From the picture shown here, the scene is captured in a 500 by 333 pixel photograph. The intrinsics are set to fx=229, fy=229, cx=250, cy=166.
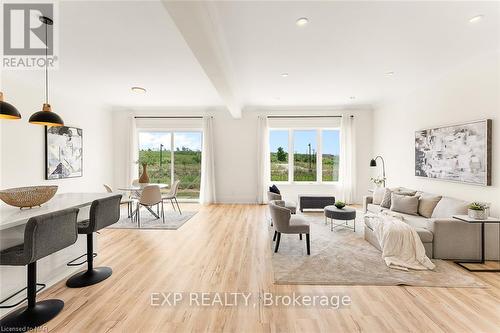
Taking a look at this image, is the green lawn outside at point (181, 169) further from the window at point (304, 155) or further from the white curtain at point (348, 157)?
the white curtain at point (348, 157)

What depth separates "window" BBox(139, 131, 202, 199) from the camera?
772 centimetres

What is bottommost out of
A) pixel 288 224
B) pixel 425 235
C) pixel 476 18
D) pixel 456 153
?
pixel 425 235

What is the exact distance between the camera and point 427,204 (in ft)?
13.0

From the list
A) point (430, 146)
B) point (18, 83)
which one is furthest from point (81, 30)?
point (430, 146)

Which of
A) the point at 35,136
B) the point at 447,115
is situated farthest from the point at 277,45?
the point at 35,136

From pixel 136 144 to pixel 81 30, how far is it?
510cm

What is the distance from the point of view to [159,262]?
10.6 ft

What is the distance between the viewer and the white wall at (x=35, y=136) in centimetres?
424

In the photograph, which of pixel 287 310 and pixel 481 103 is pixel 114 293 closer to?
pixel 287 310

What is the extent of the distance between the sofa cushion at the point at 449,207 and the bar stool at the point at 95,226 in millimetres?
4841

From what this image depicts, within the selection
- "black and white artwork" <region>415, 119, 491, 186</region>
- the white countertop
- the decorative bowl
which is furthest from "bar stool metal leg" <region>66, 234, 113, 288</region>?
"black and white artwork" <region>415, 119, 491, 186</region>

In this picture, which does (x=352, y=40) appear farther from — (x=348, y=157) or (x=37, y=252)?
(x=348, y=157)

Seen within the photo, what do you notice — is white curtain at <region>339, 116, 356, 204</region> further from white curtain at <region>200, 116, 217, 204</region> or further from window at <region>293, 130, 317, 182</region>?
white curtain at <region>200, 116, 217, 204</region>

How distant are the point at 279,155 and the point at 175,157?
3518mm
